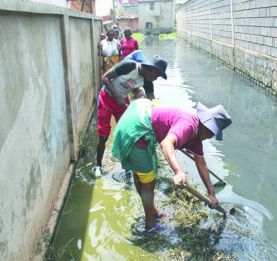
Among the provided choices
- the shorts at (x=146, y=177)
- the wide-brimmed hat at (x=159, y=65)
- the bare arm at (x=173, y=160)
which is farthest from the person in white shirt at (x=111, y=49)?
the bare arm at (x=173, y=160)

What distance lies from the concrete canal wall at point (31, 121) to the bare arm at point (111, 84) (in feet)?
1.90

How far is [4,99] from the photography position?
2.35 meters

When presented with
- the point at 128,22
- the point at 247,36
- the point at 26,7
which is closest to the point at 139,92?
the point at 26,7

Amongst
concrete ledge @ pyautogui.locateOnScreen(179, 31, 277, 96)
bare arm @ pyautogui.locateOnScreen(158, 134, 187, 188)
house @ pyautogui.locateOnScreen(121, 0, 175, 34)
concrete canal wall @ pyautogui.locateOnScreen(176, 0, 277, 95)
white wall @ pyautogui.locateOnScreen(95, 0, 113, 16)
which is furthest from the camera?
Answer: house @ pyautogui.locateOnScreen(121, 0, 175, 34)

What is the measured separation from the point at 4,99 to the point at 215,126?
1588mm

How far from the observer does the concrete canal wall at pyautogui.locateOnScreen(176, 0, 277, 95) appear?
999 cm

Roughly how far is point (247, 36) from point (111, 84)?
382 inches

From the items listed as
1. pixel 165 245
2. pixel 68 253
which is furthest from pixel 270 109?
pixel 68 253

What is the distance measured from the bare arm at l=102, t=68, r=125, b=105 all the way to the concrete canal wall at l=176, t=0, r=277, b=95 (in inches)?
243

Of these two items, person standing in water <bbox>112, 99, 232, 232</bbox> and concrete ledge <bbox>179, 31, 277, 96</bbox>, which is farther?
concrete ledge <bbox>179, 31, 277, 96</bbox>

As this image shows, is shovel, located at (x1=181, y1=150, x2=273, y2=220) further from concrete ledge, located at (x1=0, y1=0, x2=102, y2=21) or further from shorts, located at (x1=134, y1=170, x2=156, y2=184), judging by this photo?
concrete ledge, located at (x1=0, y1=0, x2=102, y2=21)

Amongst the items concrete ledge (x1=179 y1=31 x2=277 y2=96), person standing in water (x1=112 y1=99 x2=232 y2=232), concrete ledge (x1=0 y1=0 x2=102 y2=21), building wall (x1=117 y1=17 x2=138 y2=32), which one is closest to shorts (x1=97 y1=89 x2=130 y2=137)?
concrete ledge (x1=0 y1=0 x2=102 y2=21)

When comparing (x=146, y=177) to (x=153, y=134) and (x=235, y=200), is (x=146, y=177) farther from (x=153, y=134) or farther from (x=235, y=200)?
(x=235, y=200)

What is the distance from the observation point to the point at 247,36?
1277 centimetres
